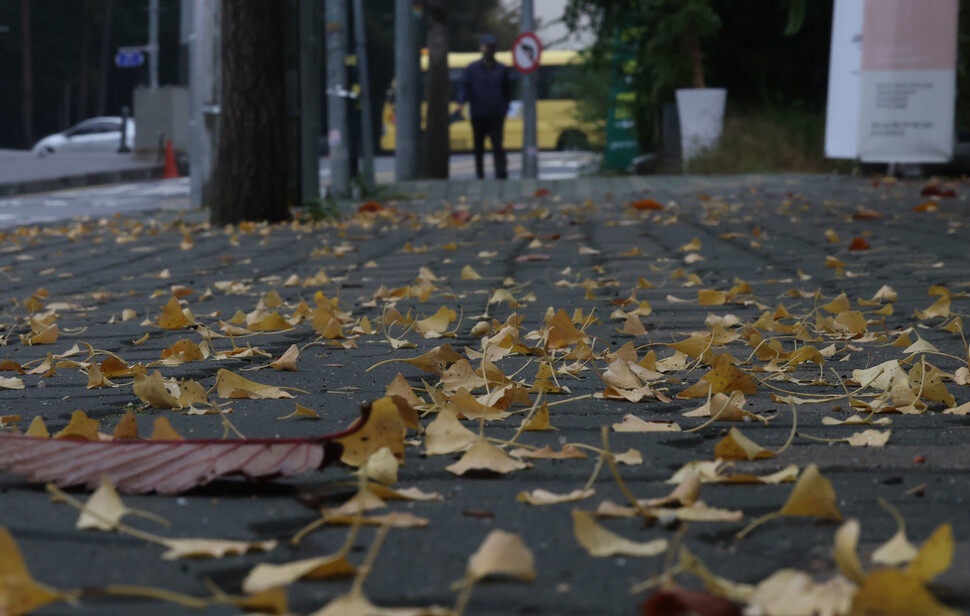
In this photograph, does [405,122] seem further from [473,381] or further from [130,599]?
[130,599]

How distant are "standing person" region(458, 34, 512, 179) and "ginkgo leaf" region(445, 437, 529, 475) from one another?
50.1ft

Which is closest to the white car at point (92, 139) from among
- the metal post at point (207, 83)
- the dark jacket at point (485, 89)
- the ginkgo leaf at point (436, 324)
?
the dark jacket at point (485, 89)

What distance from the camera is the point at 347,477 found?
72.9 inches

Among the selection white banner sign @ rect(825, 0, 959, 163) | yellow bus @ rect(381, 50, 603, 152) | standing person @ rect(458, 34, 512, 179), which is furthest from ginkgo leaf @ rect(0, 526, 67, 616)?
yellow bus @ rect(381, 50, 603, 152)

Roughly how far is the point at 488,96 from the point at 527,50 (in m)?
1.71

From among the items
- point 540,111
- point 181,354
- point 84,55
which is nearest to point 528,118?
Result: point 181,354

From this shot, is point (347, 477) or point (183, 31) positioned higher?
point (183, 31)

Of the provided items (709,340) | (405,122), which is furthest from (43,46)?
(709,340)

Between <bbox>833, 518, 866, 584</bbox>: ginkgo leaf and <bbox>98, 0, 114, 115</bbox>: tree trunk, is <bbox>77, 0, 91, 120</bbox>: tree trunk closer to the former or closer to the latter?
<bbox>98, 0, 114, 115</bbox>: tree trunk

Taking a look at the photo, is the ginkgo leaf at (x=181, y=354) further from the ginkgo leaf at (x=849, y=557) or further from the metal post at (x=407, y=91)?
the metal post at (x=407, y=91)

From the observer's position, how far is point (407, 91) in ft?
57.7

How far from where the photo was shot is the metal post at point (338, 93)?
503 inches

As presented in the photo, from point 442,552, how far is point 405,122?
1658 cm

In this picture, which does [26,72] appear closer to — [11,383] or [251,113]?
[251,113]
